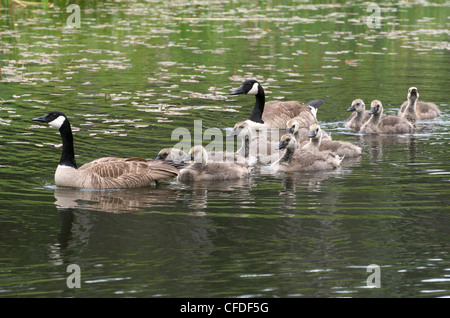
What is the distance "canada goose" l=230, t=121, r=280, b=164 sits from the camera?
14.4 meters

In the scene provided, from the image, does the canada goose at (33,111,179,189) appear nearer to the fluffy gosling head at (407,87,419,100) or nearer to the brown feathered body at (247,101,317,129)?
the brown feathered body at (247,101,317,129)

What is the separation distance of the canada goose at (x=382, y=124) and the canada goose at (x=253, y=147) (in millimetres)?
2585

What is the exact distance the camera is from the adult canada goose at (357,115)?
55.3ft

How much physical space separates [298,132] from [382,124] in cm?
238

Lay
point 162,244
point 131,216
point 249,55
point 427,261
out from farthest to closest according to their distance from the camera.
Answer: point 249,55 → point 131,216 → point 162,244 → point 427,261

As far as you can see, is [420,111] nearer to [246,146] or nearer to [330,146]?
[330,146]

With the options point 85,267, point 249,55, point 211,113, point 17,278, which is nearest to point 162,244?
point 85,267

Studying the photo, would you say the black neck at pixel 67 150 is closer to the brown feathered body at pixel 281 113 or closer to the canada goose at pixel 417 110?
the brown feathered body at pixel 281 113

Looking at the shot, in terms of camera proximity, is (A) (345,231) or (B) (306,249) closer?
(B) (306,249)

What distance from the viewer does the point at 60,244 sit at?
932cm

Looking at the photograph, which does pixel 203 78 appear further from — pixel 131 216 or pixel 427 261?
pixel 427 261

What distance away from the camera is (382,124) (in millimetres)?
16688

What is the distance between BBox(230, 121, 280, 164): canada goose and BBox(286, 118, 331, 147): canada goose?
16.0 inches

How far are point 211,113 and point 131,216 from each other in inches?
297
